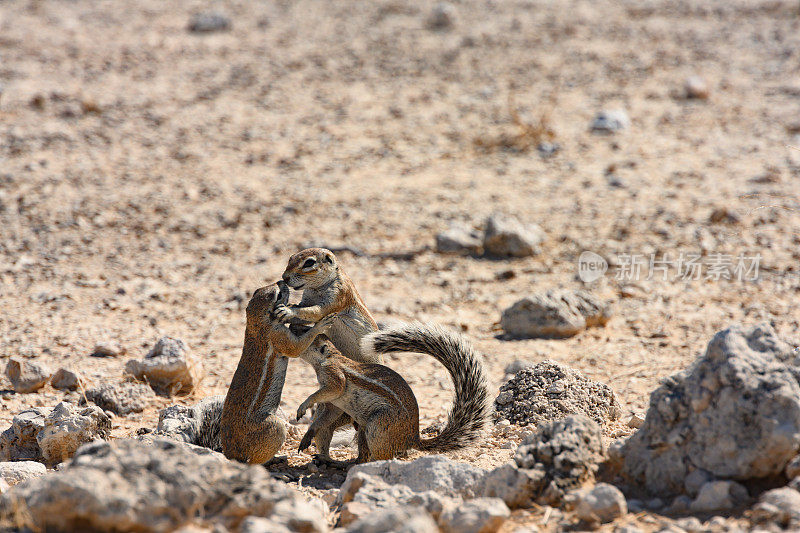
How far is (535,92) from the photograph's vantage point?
1350cm

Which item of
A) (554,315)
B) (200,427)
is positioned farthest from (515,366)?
(200,427)

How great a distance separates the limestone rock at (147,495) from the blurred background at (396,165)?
254 cm

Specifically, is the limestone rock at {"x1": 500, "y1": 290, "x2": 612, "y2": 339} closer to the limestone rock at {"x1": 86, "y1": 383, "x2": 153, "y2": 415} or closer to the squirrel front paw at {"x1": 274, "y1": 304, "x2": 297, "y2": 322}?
the squirrel front paw at {"x1": 274, "y1": 304, "x2": 297, "y2": 322}

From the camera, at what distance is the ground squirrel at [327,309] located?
4.98m

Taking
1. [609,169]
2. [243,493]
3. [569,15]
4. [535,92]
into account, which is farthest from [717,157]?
[243,493]

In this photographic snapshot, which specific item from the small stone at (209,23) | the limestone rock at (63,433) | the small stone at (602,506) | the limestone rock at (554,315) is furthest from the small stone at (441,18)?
the small stone at (602,506)

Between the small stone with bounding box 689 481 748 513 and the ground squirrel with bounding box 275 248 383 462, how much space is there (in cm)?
215

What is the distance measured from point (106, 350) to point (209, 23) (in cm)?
1019

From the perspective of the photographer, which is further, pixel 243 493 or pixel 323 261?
pixel 323 261

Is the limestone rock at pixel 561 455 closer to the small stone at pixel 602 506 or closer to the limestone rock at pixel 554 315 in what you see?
the small stone at pixel 602 506

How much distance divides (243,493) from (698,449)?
7.06 feet

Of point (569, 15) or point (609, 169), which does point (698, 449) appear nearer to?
point (609, 169)

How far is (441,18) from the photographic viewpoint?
15.6 meters

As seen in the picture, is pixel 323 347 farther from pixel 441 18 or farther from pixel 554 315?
pixel 441 18
